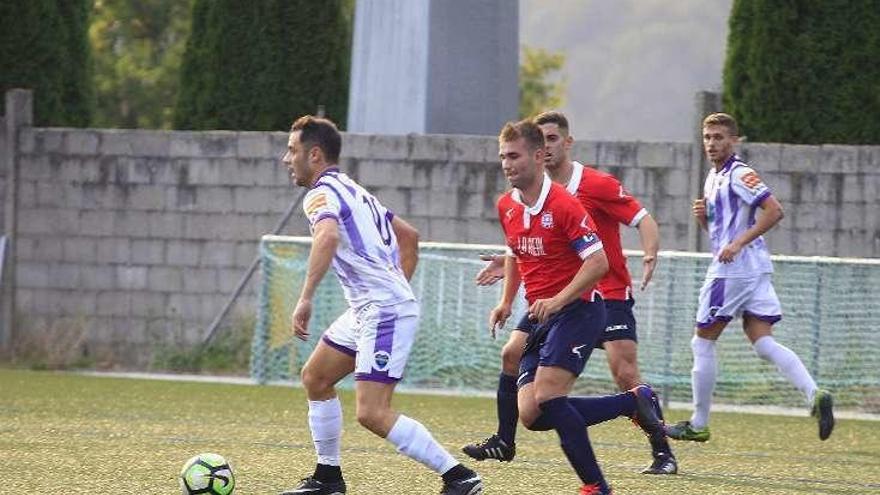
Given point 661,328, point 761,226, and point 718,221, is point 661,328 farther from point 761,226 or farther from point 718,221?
point 761,226

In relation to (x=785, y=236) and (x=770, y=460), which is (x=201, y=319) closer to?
(x=785, y=236)

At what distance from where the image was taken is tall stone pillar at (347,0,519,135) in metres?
19.9

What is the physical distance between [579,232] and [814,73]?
32.9ft

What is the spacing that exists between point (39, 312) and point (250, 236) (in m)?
2.31

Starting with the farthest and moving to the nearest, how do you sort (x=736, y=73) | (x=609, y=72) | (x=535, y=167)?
1. (x=609, y=72)
2. (x=736, y=73)
3. (x=535, y=167)

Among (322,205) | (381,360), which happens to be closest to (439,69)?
(322,205)

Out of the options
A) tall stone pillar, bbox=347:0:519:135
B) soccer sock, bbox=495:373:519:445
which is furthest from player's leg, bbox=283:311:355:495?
tall stone pillar, bbox=347:0:519:135

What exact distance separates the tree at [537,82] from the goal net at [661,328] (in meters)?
36.4

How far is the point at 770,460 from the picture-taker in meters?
12.4

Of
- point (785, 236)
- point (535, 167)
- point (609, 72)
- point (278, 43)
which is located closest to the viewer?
point (535, 167)

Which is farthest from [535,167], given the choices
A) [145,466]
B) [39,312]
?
[39,312]

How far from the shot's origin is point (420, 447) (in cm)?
913

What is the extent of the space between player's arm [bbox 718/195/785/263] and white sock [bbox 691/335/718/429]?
1.84 ft

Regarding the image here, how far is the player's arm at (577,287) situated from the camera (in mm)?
9180
